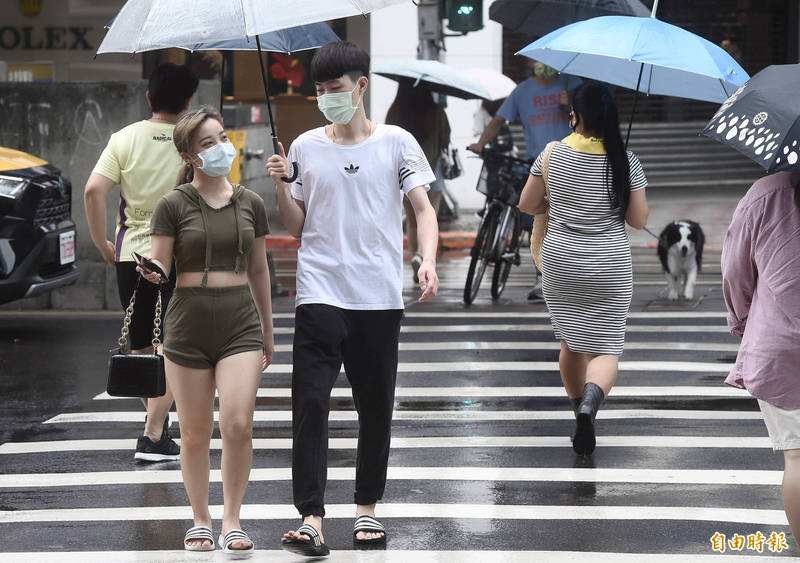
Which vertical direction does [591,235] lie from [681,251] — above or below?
above

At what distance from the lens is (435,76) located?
43.3ft

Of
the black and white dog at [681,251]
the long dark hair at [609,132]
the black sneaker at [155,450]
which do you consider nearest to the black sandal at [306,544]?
the black sneaker at [155,450]

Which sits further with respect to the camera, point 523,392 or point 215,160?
point 523,392

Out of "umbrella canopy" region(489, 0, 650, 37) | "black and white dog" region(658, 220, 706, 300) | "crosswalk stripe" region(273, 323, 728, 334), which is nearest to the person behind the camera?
"umbrella canopy" region(489, 0, 650, 37)

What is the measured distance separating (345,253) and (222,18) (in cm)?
111

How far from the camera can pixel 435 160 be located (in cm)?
1397

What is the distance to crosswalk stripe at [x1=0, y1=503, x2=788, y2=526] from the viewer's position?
20.2ft

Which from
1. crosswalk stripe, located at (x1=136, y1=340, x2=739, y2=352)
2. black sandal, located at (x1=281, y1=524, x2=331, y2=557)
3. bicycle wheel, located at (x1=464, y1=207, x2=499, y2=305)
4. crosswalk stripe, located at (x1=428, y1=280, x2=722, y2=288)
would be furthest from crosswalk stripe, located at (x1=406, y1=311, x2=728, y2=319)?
black sandal, located at (x1=281, y1=524, x2=331, y2=557)

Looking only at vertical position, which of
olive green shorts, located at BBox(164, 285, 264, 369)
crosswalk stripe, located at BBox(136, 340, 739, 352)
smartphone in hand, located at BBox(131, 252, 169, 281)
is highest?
smartphone in hand, located at BBox(131, 252, 169, 281)

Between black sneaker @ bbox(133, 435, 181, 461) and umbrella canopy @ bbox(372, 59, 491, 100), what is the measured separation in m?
6.59

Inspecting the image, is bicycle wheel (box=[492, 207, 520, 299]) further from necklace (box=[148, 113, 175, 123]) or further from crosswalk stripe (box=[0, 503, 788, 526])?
crosswalk stripe (box=[0, 503, 788, 526])

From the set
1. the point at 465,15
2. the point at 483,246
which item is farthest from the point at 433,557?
the point at 465,15

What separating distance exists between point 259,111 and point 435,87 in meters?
9.04

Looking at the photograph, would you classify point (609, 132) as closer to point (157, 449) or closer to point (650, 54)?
point (650, 54)
